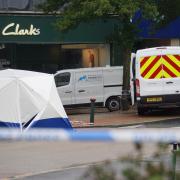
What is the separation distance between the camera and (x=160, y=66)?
19766 millimetres

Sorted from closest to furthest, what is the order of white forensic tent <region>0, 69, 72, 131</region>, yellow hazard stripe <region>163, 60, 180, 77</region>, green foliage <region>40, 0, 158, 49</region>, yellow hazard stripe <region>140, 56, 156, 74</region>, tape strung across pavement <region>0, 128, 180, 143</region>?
tape strung across pavement <region>0, 128, 180, 143</region> → white forensic tent <region>0, 69, 72, 131</region> → yellow hazard stripe <region>140, 56, 156, 74</region> → yellow hazard stripe <region>163, 60, 180, 77</region> → green foliage <region>40, 0, 158, 49</region>

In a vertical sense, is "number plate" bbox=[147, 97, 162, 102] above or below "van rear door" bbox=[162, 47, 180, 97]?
below

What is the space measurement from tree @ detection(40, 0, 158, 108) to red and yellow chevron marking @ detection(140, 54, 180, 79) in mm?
2681

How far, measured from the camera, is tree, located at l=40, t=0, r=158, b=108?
21750 mm

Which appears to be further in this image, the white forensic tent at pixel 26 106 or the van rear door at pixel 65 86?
the van rear door at pixel 65 86

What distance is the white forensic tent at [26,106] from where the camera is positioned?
15.0m

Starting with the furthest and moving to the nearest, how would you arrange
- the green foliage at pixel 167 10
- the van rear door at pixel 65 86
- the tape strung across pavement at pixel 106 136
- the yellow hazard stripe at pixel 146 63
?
1. the green foliage at pixel 167 10
2. the van rear door at pixel 65 86
3. the yellow hazard stripe at pixel 146 63
4. the tape strung across pavement at pixel 106 136

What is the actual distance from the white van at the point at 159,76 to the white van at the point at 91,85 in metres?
3.98

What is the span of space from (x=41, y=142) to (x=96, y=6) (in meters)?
18.3

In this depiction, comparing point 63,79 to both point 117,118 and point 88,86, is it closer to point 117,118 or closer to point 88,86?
point 88,86

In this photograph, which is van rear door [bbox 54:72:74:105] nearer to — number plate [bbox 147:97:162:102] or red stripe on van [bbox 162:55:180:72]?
number plate [bbox 147:97:162:102]

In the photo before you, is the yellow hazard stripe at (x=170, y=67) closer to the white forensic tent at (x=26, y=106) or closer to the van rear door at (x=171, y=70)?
the van rear door at (x=171, y=70)

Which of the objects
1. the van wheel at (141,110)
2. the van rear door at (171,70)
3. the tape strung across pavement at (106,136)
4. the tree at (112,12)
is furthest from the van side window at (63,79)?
the tape strung across pavement at (106,136)

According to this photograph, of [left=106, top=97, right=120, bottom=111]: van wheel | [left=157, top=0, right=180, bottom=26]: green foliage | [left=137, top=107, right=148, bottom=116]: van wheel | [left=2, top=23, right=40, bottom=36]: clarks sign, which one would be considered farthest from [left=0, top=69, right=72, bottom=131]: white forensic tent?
[left=2, top=23, right=40, bottom=36]: clarks sign
